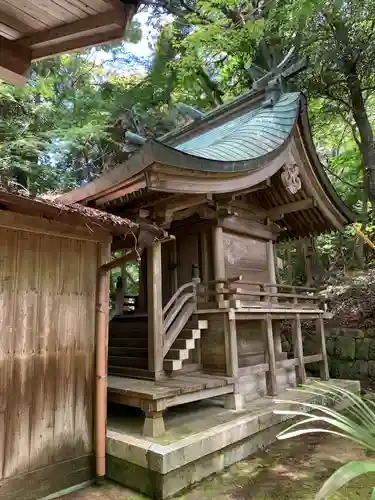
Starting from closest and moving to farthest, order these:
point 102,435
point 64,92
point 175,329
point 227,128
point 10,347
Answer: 1. point 10,347
2. point 102,435
3. point 175,329
4. point 227,128
5. point 64,92

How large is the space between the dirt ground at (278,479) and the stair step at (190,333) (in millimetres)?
1895

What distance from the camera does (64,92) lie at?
1484cm

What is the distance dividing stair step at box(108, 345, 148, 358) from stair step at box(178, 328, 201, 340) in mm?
709

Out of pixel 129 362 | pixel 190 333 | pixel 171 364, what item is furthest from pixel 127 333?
pixel 171 364

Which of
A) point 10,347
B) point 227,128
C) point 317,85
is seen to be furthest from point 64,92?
point 10,347

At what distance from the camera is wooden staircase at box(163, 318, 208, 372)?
18.0 feet

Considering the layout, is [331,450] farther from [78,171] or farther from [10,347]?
[78,171]

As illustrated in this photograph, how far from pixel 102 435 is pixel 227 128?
24.8ft

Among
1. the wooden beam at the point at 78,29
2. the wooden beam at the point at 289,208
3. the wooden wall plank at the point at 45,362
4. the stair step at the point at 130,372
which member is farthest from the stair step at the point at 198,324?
the wooden beam at the point at 78,29

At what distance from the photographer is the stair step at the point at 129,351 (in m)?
6.28

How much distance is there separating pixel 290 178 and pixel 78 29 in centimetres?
562

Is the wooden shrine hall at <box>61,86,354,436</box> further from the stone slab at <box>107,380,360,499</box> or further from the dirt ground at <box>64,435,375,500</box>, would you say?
the dirt ground at <box>64,435,375,500</box>

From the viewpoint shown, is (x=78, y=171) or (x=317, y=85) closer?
(x=317, y=85)

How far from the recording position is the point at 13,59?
2652 millimetres
